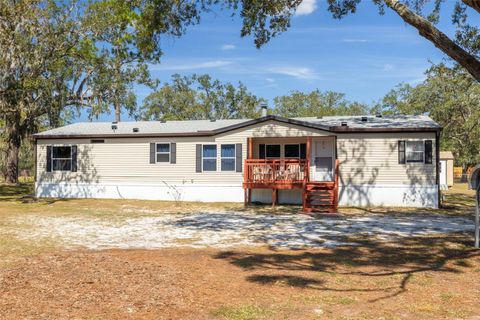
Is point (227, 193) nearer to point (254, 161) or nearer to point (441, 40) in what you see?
point (254, 161)

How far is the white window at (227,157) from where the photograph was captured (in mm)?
21234

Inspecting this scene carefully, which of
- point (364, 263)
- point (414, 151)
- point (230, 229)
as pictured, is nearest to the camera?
point (364, 263)

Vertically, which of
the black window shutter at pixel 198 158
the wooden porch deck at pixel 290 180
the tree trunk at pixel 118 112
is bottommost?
the wooden porch deck at pixel 290 180

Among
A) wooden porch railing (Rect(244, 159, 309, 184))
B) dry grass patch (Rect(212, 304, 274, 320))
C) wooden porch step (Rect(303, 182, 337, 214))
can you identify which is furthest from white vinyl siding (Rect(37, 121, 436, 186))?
dry grass patch (Rect(212, 304, 274, 320))

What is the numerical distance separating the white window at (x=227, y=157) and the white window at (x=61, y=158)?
328 inches

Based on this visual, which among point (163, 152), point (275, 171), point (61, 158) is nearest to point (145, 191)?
point (163, 152)

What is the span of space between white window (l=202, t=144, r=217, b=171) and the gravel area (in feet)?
17.2

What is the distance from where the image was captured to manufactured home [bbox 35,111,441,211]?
754 inches

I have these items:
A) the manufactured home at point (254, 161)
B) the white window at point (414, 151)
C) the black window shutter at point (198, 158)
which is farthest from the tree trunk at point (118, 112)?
the white window at point (414, 151)

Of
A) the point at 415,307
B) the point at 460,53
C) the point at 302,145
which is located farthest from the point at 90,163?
the point at 415,307

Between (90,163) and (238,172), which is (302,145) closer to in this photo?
(238,172)

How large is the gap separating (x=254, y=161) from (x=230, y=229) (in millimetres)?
6989

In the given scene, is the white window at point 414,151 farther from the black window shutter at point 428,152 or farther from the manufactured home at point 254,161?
the black window shutter at point 428,152

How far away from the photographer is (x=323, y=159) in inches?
816
